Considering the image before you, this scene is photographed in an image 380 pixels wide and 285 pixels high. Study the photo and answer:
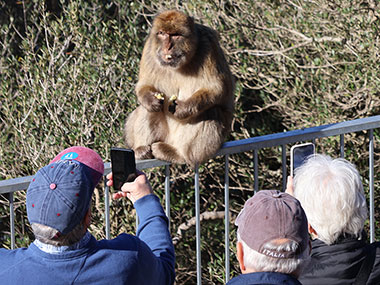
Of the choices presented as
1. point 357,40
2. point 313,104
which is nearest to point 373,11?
point 357,40

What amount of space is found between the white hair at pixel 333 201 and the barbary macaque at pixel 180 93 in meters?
1.65

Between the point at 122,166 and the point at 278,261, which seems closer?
the point at 278,261

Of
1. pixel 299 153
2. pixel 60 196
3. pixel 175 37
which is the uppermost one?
pixel 175 37

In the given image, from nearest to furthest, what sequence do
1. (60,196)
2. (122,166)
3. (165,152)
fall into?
(60,196) < (122,166) < (165,152)

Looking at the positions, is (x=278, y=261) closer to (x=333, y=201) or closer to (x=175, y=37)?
(x=333, y=201)

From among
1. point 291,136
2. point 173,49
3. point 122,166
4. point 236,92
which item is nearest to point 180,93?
point 173,49

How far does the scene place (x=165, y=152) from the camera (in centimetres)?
405

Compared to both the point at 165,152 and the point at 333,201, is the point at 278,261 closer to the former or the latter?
the point at 333,201

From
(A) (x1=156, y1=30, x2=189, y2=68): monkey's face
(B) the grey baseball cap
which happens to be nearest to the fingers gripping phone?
(B) the grey baseball cap

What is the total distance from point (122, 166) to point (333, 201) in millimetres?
829

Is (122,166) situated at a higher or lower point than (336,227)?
higher

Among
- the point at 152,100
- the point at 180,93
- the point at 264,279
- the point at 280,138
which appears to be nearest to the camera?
the point at 264,279

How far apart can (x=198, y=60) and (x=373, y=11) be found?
179cm

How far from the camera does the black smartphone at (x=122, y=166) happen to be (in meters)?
2.60
